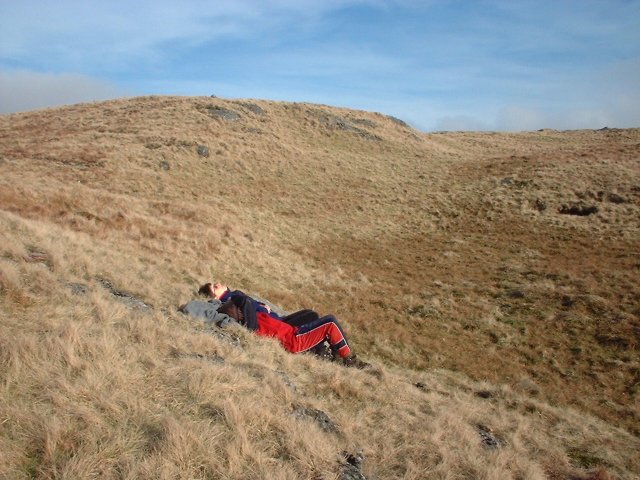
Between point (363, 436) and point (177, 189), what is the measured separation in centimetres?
2328

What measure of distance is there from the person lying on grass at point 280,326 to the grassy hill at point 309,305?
0.42 metres

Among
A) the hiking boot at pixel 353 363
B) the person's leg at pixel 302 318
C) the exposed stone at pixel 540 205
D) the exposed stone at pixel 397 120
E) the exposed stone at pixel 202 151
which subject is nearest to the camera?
the hiking boot at pixel 353 363

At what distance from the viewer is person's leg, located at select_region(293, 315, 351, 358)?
8.05m

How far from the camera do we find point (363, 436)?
507 cm

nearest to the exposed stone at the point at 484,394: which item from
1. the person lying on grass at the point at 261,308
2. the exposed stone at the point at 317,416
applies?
the person lying on grass at the point at 261,308

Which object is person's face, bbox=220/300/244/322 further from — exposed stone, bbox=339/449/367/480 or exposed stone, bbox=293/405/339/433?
exposed stone, bbox=339/449/367/480

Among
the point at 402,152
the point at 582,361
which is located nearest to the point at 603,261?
the point at 582,361

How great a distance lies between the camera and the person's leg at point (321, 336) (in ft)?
26.4

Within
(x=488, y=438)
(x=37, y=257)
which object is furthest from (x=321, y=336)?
(x=37, y=257)

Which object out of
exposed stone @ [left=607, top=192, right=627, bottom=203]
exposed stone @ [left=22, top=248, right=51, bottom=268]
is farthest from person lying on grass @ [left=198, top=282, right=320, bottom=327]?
exposed stone @ [left=607, top=192, right=627, bottom=203]

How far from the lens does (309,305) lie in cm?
1428

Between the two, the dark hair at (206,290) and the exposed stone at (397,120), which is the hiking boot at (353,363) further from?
the exposed stone at (397,120)

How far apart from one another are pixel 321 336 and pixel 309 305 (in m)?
6.20

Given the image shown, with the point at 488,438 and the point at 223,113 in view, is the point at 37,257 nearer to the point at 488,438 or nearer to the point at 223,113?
the point at 488,438
